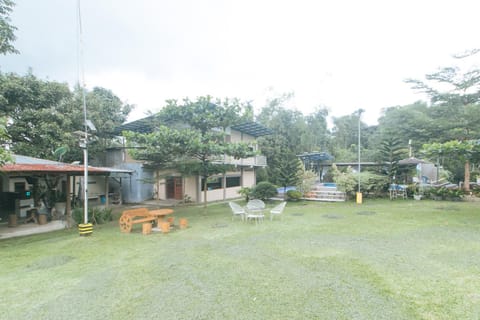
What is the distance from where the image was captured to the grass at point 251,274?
315 centimetres

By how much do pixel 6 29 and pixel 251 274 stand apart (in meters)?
12.8

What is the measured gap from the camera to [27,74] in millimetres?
13609

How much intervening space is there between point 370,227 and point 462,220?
11.1 feet

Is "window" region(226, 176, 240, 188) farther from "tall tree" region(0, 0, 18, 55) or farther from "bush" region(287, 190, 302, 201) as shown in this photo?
"tall tree" region(0, 0, 18, 55)

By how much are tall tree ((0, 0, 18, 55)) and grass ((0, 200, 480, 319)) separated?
7.68 m

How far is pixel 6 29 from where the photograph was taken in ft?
31.6

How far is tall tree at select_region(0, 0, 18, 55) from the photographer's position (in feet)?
30.5

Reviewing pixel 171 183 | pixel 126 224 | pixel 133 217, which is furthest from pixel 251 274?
pixel 171 183

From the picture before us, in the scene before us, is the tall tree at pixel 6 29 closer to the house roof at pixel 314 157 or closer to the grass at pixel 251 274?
the grass at pixel 251 274

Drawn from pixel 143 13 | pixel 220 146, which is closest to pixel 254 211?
pixel 220 146

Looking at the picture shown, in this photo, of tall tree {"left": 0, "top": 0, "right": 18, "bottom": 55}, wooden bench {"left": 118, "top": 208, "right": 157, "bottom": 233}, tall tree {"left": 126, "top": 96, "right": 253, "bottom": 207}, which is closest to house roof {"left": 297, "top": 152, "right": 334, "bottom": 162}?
tall tree {"left": 126, "top": 96, "right": 253, "bottom": 207}

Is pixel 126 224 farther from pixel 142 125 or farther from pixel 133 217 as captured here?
pixel 142 125

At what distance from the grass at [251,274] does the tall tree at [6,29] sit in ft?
25.2

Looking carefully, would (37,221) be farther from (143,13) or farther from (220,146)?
(143,13)
